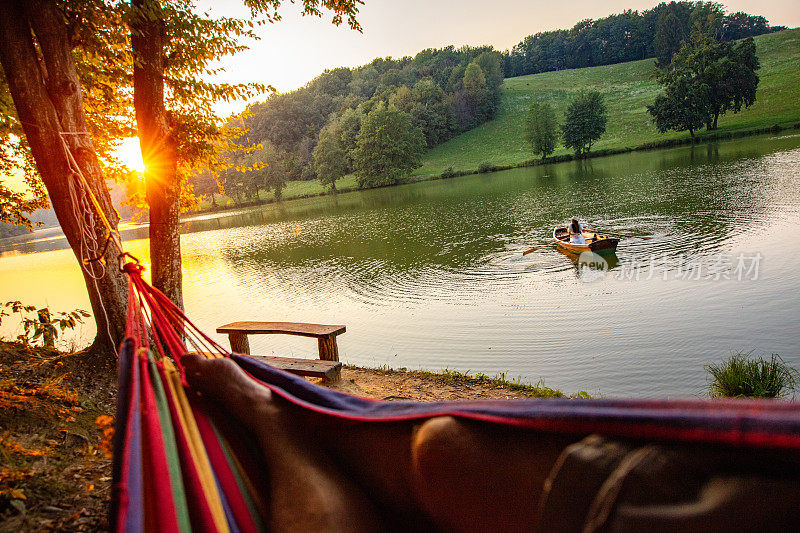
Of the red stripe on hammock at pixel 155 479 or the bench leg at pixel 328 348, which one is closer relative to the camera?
the red stripe on hammock at pixel 155 479

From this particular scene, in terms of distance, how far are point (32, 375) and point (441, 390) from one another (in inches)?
185

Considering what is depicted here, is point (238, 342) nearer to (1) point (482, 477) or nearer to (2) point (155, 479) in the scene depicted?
(2) point (155, 479)

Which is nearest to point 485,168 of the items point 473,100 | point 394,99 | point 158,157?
point 473,100

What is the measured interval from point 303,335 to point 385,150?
6083cm

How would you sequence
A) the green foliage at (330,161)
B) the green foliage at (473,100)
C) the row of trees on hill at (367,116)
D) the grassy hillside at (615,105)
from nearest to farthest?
1. the grassy hillside at (615,105)
2. the row of trees on hill at (367,116)
3. the green foliage at (330,161)
4. the green foliage at (473,100)

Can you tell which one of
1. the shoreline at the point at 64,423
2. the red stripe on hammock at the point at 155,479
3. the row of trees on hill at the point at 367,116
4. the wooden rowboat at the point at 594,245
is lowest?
the shoreline at the point at 64,423

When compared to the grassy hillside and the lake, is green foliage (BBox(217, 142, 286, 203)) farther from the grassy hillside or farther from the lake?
the lake

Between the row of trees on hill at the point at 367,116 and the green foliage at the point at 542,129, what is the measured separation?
1740 centimetres

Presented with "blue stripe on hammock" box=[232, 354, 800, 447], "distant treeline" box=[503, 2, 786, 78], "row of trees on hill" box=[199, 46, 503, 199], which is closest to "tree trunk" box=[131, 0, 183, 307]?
"blue stripe on hammock" box=[232, 354, 800, 447]

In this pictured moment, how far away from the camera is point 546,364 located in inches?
290

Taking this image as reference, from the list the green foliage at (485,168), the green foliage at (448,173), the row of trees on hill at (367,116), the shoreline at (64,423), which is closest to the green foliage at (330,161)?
the row of trees on hill at (367,116)

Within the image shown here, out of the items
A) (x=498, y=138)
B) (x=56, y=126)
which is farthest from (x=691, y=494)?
(x=498, y=138)

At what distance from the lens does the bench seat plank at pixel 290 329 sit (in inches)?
248

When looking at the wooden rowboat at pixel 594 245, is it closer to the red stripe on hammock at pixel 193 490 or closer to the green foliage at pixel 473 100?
the red stripe on hammock at pixel 193 490
